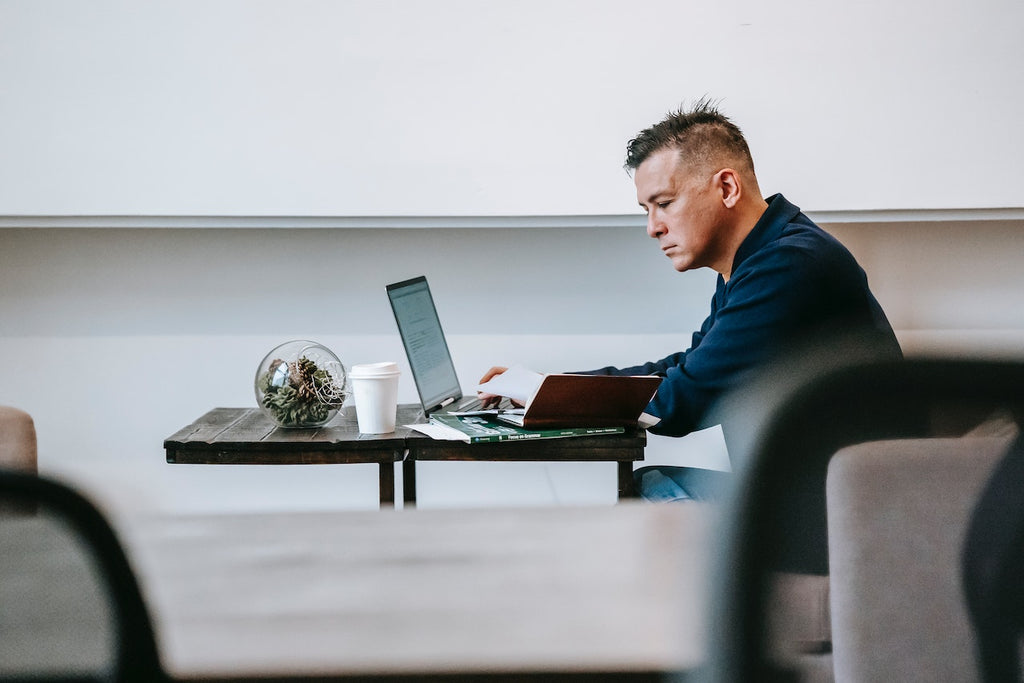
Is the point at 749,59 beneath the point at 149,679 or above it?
above

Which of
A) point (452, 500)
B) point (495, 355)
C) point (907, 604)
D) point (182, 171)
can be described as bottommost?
point (452, 500)

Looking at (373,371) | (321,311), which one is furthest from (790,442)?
(321,311)

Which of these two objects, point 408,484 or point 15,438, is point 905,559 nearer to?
point 15,438

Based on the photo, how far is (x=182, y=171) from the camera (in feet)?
7.23

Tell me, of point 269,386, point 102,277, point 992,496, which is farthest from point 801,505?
point 102,277


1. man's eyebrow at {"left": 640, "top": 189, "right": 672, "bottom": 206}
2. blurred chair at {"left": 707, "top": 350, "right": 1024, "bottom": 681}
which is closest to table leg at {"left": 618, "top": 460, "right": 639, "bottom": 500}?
man's eyebrow at {"left": 640, "top": 189, "right": 672, "bottom": 206}

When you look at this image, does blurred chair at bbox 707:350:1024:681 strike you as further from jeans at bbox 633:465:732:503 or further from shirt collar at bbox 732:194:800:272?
shirt collar at bbox 732:194:800:272

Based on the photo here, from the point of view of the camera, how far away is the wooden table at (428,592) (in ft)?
1.67

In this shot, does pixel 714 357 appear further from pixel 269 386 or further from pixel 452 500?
pixel 452 500

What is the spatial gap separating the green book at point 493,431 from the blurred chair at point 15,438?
29.4 inches

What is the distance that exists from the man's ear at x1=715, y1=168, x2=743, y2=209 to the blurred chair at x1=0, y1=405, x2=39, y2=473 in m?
1.41

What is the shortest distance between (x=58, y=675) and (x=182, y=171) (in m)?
1.94

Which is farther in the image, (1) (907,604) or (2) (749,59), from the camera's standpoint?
(2) (749,59)

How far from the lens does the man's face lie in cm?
184
